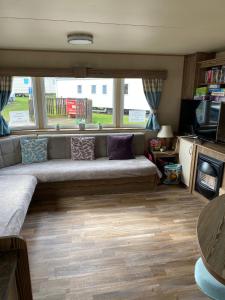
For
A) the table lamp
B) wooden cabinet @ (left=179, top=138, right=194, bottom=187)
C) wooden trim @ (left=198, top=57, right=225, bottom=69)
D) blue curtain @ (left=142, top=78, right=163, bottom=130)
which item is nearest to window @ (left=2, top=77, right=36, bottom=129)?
blue curtain @ (left=142, top=78, right=163, bottom=130)

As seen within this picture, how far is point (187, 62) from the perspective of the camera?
3947 millimetres

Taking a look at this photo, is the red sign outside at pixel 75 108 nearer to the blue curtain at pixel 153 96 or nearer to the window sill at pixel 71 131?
the window sill at pixel 71 131

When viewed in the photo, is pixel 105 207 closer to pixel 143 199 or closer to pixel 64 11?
pixel 143 199

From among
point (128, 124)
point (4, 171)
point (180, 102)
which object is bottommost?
point (4, 171)

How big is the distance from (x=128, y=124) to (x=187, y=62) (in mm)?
1482

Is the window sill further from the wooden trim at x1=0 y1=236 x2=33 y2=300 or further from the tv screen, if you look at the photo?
the wooden trim at x1=0 y1=236 x2=33 y2=300

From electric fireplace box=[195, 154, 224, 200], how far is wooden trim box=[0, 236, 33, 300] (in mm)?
2565

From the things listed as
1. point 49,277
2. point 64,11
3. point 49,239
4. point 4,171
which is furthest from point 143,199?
point 64,11

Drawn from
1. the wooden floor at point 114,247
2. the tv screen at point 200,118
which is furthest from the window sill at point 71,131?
the wooden floor at point 114,247

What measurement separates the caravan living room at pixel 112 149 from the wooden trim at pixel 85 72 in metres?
0.02

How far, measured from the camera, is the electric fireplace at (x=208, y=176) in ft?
9.64

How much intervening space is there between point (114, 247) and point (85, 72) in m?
2.71

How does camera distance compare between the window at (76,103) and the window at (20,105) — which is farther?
the window at (76,103)

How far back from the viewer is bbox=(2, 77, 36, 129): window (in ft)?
12.5
